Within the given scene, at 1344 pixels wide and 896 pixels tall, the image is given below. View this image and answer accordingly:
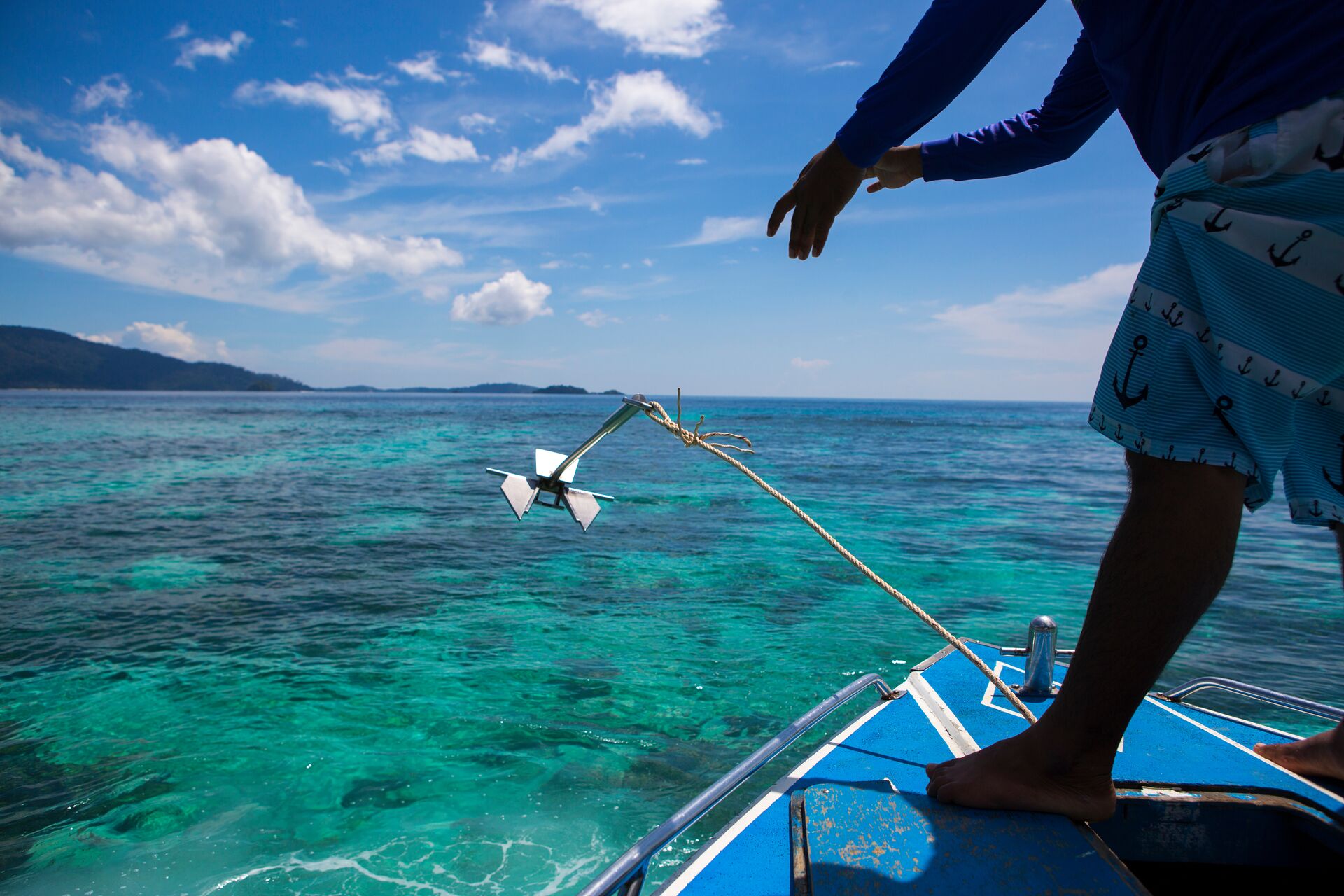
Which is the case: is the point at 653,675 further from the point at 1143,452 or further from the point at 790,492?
the point at 790,492

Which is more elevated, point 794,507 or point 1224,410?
point 1224,410

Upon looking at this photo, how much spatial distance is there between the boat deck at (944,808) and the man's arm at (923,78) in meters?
1.53

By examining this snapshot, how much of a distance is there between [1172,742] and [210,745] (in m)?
5.67

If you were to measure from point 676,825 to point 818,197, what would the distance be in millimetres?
1608

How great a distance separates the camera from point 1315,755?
2217 millimetres

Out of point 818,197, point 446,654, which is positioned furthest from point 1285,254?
point 446,654

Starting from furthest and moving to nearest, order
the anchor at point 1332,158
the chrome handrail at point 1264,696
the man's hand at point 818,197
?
the chrome handrail at point 1264,696, the man's hand at point 818,197, the anchor at point 1332,158

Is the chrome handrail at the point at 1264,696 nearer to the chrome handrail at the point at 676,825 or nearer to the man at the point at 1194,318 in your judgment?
the man at the point at 1194,318

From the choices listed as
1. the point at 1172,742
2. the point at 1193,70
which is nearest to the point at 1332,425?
the point at 1193,70

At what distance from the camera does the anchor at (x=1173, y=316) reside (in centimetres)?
133

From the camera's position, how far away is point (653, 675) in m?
6.15

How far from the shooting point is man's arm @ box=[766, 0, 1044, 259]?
1.55m

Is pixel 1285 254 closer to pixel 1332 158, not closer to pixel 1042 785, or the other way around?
pixel 1332 158

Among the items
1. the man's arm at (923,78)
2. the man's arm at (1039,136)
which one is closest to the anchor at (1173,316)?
the man's arm at (923,78)
